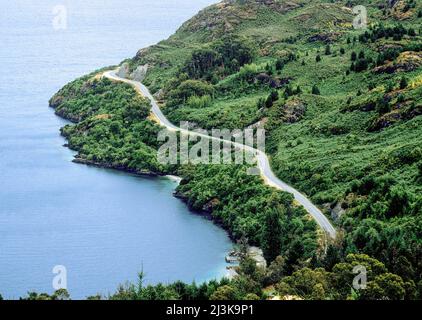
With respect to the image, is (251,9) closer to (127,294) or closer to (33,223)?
(33,223)

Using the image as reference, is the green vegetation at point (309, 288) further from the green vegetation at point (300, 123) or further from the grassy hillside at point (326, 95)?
the grassy hillside at point (326, 95)

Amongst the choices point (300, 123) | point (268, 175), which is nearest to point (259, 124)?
point (300, 123)

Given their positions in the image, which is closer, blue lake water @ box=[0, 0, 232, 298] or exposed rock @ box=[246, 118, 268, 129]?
blue lake water @ box=[0, 0, 232, 298]

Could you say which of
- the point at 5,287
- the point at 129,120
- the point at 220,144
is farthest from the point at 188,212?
the point at 129,120

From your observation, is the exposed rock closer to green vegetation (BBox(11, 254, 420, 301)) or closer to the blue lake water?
the blue lake water

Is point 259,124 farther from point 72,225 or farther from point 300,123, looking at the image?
point 72,225

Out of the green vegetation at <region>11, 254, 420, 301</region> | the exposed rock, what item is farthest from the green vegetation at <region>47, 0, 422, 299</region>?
the exposed rock

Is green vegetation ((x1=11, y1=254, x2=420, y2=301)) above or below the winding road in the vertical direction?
above

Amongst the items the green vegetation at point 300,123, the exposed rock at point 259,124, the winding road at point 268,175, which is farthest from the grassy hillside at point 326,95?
the winding road at point 268,175
